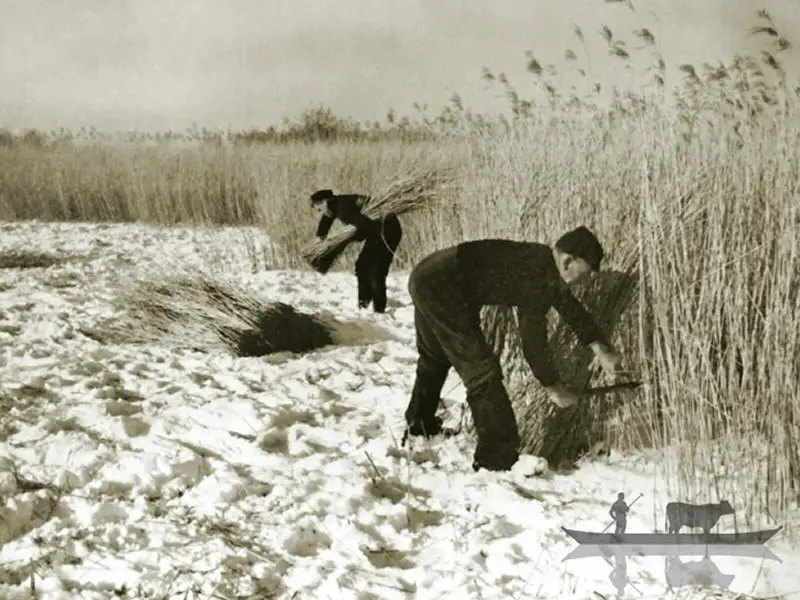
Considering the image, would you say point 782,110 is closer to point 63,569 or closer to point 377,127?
point 377,127

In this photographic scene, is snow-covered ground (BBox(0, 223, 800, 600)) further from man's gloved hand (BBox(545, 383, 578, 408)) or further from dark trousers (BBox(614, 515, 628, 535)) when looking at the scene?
man's gloved hand (BBox(545, 383, 578, 408))

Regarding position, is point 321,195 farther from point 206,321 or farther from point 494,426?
point 494,426

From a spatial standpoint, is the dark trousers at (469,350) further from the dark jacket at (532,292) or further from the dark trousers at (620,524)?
the dark trousers at (620,524)

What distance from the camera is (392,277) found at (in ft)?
9.52

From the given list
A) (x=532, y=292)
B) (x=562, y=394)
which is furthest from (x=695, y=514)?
(x=532, y=292)

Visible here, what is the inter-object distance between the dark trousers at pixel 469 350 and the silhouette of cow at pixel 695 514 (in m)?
0.40

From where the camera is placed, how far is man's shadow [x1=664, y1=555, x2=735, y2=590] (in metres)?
1.44

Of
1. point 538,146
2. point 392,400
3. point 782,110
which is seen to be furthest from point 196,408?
point 782,110

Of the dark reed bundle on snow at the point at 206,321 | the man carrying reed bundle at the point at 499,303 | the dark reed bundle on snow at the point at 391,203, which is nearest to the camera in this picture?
the man carrying reed bundle at the point at 499,303

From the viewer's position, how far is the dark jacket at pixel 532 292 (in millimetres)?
1674

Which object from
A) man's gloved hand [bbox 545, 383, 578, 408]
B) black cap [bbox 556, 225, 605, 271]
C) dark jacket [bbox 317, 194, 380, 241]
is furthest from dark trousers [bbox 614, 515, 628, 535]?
dark jacket [bbox 317, 194, 380, 241]

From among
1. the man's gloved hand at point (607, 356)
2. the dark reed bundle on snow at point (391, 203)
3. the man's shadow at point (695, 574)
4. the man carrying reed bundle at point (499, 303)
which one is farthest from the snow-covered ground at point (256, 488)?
the dark reed bundle on snow at point (391, 203)

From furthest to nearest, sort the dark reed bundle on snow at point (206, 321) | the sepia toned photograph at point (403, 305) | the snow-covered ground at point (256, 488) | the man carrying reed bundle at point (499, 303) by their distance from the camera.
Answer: the dark reed bundle on snow at point (206, 321), the man carrying reed bundle at point (499, 303), the sepia toned photograph at point (403, 305), the snow-covered ground at point (256, 488)

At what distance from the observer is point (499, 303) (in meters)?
1.73
